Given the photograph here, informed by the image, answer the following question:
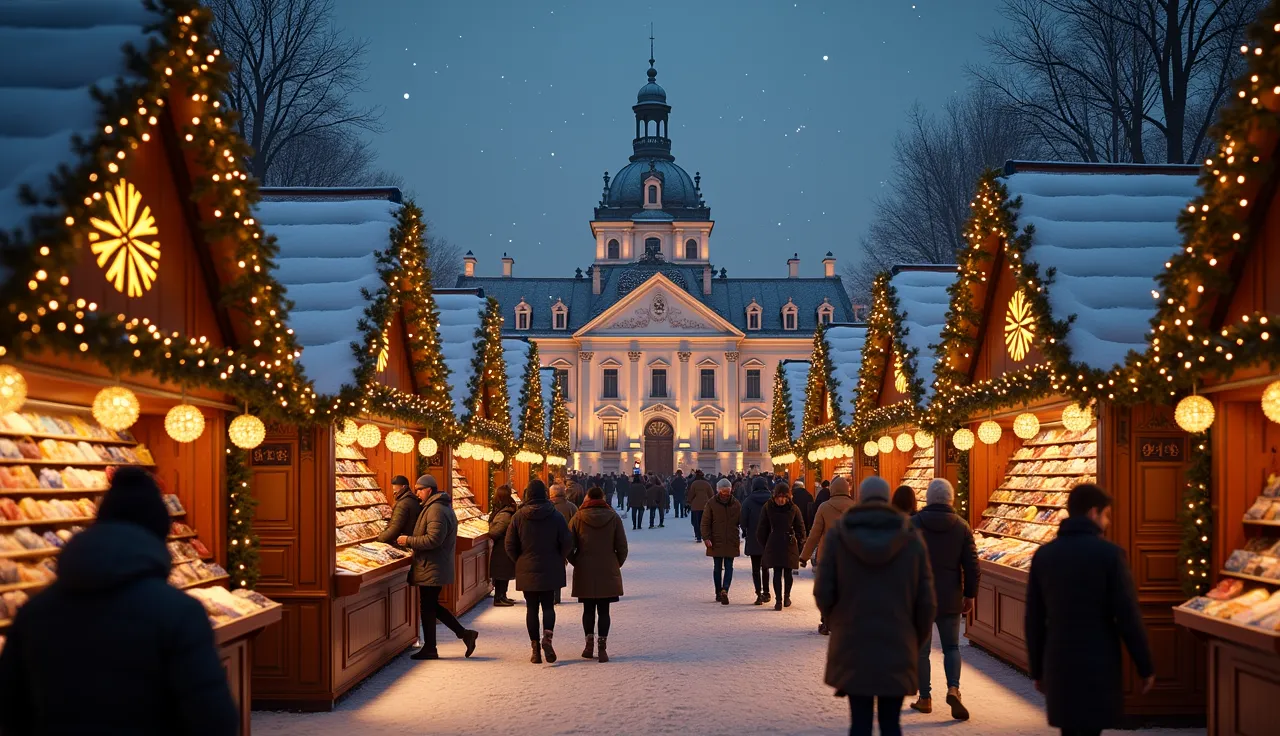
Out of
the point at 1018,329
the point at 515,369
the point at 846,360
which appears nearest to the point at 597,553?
the point at 1018,329

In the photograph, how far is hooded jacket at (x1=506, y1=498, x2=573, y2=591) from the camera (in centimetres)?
1221

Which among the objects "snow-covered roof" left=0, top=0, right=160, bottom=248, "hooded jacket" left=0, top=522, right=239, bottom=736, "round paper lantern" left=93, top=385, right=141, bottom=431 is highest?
"snow-covered roof" left=0, top=0, right=160, bottom=248

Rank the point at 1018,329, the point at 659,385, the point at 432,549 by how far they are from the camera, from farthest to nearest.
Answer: the point at 659,385, the point at 1018,329, the point at 432,549

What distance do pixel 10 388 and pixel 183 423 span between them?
7.53ft

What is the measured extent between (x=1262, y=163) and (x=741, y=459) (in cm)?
6807

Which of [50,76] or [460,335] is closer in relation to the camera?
[50,76]

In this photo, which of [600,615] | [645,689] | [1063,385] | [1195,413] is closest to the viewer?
[1195,413]

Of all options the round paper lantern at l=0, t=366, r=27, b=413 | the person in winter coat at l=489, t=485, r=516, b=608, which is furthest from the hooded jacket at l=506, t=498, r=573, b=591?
the round paper lantern at l=0, t=366, r=27, b=413

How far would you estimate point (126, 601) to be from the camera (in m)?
3.92

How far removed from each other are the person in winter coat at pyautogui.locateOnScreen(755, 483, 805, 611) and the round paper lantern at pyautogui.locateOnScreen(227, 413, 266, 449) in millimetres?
8847

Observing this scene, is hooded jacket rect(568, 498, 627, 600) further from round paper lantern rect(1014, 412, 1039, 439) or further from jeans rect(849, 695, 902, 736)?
jeans rect(849, 695, 902, 736)

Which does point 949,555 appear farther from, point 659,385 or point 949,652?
point 659,385

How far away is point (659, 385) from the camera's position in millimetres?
77438

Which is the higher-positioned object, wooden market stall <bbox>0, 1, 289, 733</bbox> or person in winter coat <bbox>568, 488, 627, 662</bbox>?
wooden market stall <bbox>0, 1, 289, 733</bbox>
